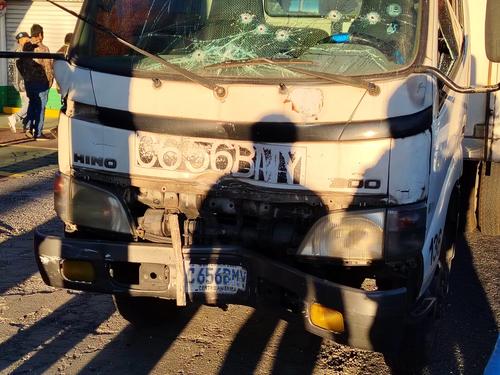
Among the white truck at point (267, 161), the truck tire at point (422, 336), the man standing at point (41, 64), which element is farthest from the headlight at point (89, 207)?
the man standing at point (41, 64)

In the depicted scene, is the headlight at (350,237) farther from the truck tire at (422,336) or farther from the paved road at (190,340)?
the paved road at (190,340)

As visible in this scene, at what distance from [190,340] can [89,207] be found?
4.33ft

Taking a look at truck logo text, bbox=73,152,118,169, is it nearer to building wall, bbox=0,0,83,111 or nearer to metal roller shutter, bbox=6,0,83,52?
building wall, bbox=0,0,83,111

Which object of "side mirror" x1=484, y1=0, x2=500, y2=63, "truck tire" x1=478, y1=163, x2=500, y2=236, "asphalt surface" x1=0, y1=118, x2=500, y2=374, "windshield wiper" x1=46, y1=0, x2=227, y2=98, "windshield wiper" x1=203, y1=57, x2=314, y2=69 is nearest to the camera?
"windshield wiper" x1=46, y1=0, x2=227, y2=98

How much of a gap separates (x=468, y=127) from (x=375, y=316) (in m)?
3.21

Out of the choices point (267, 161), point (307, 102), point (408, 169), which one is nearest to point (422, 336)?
point (408, 169)

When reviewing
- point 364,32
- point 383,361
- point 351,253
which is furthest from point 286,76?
point 383,361

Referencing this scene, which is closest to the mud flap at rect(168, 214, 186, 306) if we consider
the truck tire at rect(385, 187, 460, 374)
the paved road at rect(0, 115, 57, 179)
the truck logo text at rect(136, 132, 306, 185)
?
the truck logo text at rect(136, 132, 306, 185)

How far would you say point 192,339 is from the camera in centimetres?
479

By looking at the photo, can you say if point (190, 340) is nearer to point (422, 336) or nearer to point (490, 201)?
point (422, 336)

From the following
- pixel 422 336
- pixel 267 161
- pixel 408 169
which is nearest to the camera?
pixel 408 169

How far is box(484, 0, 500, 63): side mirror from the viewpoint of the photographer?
3955 millimetres

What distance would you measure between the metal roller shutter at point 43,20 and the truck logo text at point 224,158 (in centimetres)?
1306

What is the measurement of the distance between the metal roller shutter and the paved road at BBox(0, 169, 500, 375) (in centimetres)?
1109
